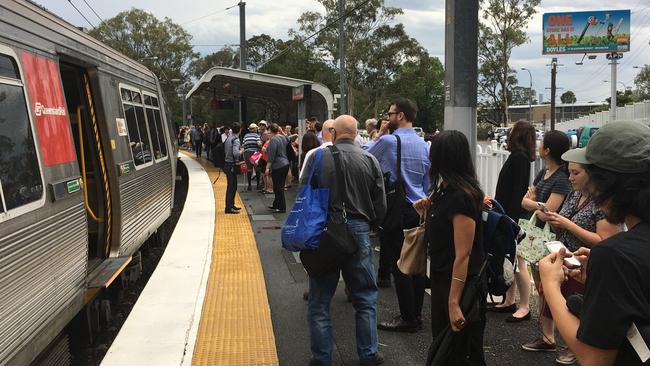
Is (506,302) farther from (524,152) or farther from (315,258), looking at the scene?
(315,258)

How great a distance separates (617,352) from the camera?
1664 millimetres

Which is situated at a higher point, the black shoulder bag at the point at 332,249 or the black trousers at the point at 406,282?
the black shoulder bag at the point at 332,249

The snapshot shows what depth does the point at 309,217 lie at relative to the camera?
3748mm

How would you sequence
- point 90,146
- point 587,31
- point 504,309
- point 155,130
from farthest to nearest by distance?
1. point 587,31
2. point 155,130
3. point 90,146
4. point 504,309

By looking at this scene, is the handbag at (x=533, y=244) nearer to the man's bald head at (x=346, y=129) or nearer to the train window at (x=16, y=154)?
the man's bald head at (x=346, y=129)

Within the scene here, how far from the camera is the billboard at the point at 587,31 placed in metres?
39.2

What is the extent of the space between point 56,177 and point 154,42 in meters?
58.9

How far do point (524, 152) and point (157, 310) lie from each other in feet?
11.5

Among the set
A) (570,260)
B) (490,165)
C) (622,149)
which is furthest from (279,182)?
(622,149)

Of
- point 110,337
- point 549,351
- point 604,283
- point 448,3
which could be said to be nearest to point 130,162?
point 110,337

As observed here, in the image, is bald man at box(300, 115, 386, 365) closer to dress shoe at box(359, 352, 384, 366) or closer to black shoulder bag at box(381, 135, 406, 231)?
dress shoe at box(359, 352, 384, 366)

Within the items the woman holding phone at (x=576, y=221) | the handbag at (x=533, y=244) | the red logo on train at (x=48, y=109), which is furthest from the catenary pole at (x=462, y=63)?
the red logo on train at (x=48, y=109)

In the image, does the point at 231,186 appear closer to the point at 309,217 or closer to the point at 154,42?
the point at 309,217

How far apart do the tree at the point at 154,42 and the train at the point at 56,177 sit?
5142cm
